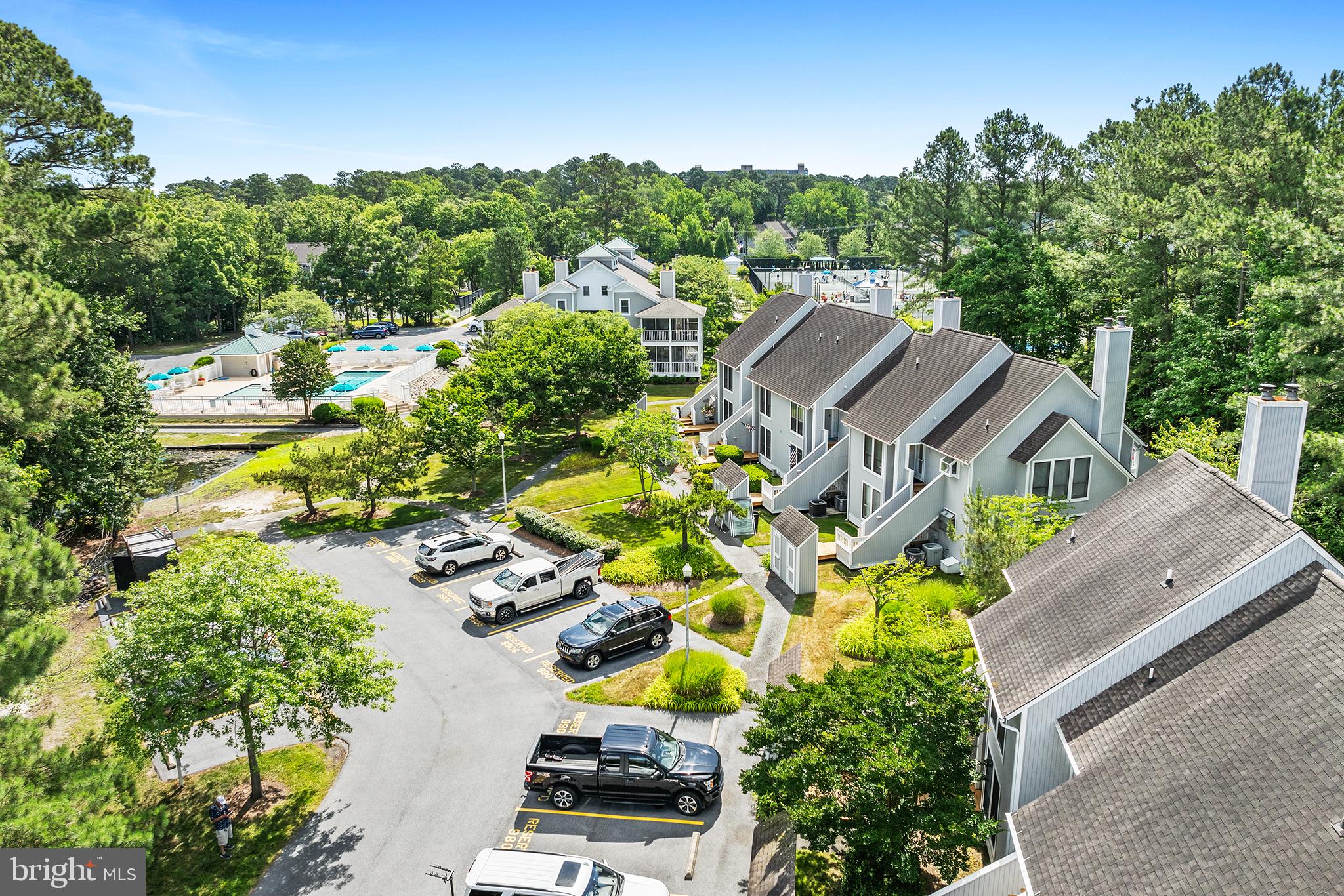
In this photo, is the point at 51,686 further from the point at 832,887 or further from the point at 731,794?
the point at 832,887

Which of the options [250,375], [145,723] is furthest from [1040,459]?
[250,375]

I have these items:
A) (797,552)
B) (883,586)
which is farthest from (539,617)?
(883,586)

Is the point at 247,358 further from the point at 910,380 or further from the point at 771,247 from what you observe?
the point at 771,247

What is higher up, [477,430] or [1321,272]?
[1321,272]

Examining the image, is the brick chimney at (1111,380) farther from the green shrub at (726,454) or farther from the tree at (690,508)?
the green shrub at (726,454)

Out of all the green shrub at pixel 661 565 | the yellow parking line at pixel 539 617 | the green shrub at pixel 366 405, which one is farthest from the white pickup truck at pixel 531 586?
the green shrub at pixel 366 405

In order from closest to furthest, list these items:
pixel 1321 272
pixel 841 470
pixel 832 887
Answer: pixel 832 887 < pixel 1321 272 < pixel 841 470

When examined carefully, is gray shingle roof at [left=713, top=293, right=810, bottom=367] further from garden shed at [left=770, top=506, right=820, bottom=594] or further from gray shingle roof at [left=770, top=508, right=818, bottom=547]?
garden shed at [left=770, top=506, right=820, bottom=594]
